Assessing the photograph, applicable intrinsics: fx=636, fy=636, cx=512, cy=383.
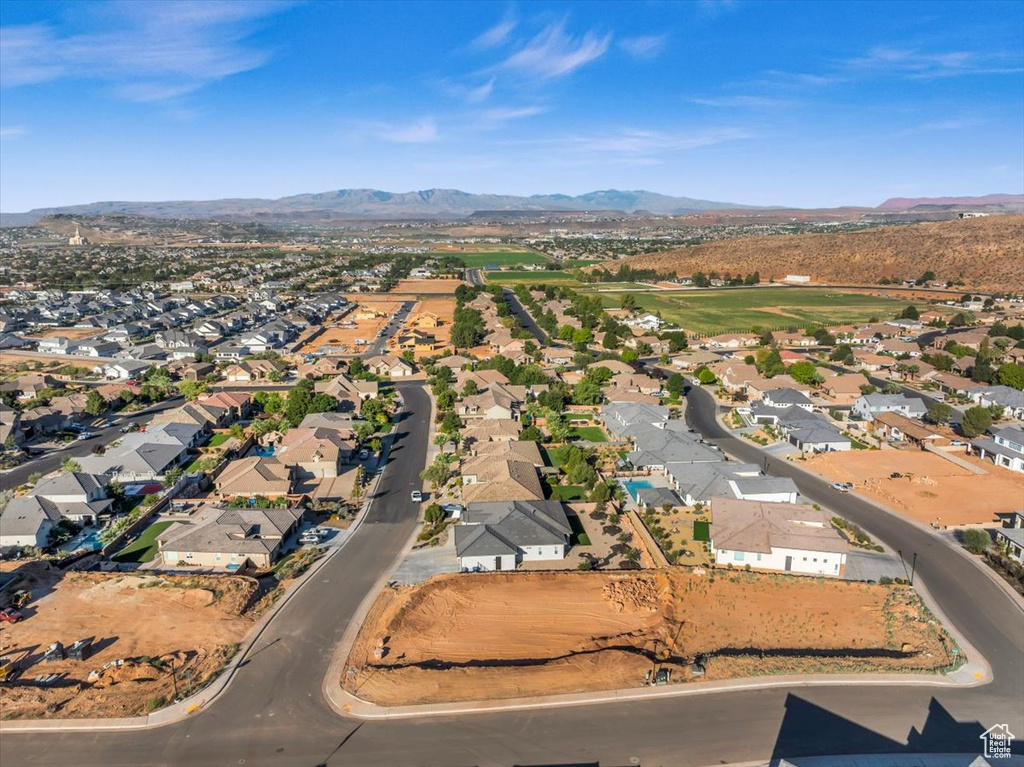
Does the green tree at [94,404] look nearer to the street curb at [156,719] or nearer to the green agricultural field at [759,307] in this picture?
the street curb at [156,719]

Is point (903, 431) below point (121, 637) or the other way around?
the other way around

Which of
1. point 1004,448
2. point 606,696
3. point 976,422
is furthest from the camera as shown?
point 976,422

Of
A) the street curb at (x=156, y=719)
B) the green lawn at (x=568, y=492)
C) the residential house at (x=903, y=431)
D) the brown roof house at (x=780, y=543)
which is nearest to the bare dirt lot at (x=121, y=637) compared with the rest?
the street curb at (x=156, y=719)

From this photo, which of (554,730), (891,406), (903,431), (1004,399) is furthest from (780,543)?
(1004,399)

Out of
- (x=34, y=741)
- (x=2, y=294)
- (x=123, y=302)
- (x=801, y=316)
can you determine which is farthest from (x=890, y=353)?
(x=2, y=294)

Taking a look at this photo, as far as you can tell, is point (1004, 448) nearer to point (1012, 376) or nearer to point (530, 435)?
point (1012, 376)

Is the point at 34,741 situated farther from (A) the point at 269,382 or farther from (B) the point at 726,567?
(A) the point at 269,382
